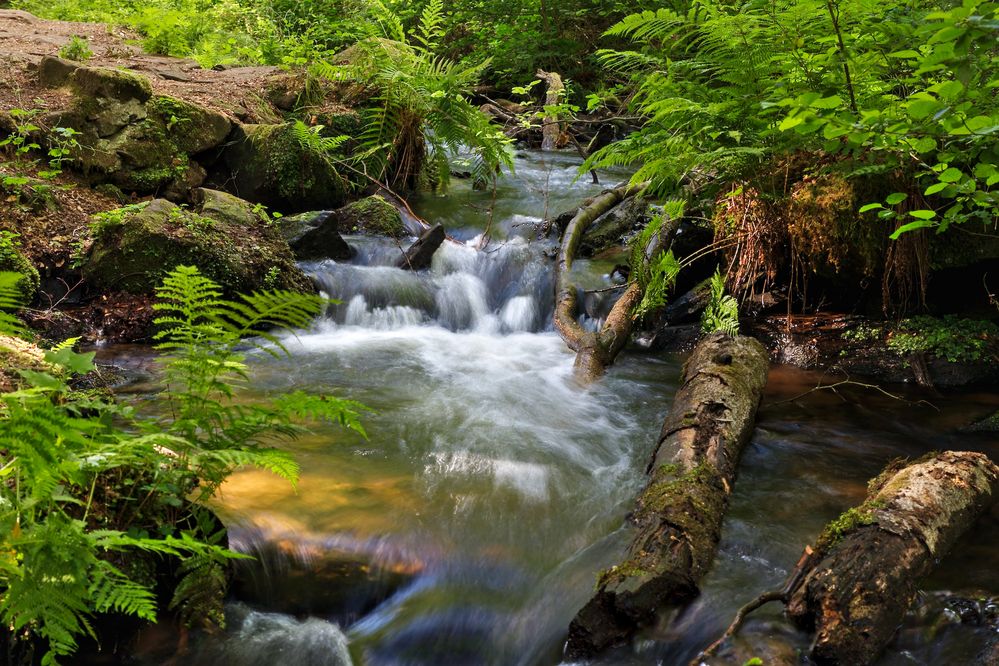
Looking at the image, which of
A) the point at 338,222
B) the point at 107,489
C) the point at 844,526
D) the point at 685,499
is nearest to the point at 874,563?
the point at 844,526

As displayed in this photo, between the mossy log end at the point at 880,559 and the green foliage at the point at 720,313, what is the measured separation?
8.00ft

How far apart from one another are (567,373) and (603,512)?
232 cm

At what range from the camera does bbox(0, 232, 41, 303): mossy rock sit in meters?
5.91

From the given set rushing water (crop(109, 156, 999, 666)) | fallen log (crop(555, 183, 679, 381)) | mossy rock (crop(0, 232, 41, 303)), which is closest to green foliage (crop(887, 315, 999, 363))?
rushing water (crop(109, 156, 999, 666))

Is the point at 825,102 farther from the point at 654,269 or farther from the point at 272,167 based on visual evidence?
the point at 272,167

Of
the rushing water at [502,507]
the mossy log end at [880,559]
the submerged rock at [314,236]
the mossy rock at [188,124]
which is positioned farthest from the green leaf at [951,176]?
the mossy rock at [188,124]

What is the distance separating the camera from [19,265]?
6.05m

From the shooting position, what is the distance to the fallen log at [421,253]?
28.0ft

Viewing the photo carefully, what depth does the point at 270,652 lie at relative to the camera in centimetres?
302

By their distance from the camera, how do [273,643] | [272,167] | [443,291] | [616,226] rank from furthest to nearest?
[616,226] → [272,167] → [443,291] → [273,643]

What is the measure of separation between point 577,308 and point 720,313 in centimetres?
186

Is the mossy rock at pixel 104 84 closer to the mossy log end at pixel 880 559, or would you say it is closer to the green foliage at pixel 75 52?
the green foliage at pixel 75 52

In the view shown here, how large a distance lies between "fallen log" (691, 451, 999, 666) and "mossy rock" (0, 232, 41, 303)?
234 inches

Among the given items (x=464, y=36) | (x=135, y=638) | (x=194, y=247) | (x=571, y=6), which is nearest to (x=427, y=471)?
(x=135, y=638)
